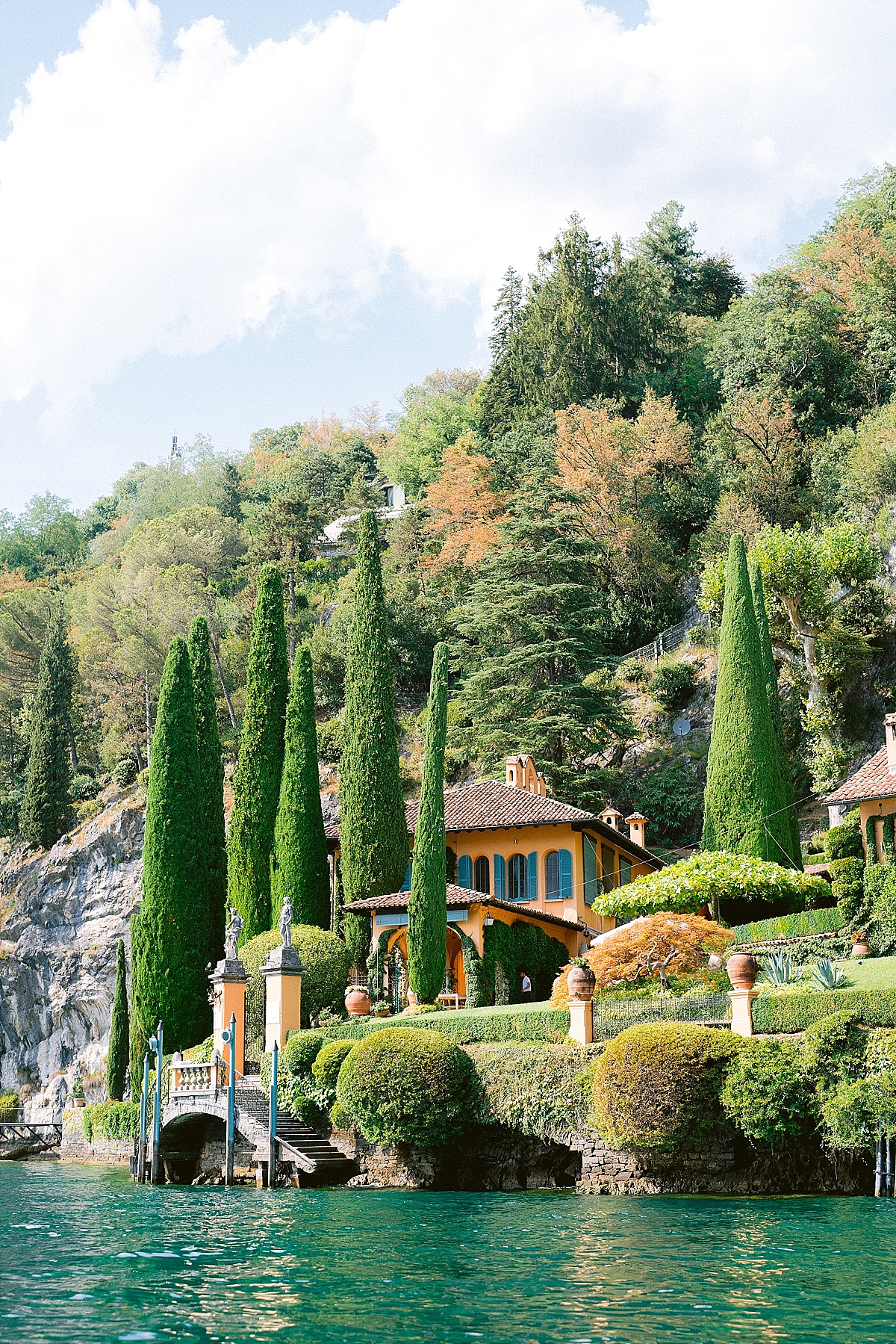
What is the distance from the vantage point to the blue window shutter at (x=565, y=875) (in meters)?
37.1

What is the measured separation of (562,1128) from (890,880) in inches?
431

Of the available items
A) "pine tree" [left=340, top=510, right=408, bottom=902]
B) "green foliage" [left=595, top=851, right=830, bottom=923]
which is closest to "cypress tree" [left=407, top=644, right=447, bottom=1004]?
"green foliage" [left=595, top=851, right=830, bottom=923]

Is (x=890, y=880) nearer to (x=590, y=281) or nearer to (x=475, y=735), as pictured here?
(x=475, y=735)

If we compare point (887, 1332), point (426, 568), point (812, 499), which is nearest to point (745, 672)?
point (812, 499)

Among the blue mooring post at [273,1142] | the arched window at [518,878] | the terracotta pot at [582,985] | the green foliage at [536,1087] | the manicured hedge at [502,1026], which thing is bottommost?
the blue mooring post at [273,1142]

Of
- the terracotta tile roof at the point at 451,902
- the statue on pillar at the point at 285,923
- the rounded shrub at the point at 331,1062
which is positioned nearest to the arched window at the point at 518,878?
the terracotta tile roof at the point at 451,902

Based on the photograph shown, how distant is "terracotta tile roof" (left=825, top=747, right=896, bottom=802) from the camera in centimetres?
2984

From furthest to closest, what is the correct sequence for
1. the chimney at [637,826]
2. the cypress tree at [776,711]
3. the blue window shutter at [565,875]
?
the chimney at [637,826]
the blue window shutter at [565,875]
the cypress tree at [776,711]

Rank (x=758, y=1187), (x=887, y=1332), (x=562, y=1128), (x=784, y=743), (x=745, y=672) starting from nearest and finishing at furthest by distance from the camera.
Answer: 1. (x=887, y=1332)
2. (x=758, y=1187)
3. (x=562, y=1128)
4. (x=745, y=672)
5. (x=784, y=743)

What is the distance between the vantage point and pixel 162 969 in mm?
33656

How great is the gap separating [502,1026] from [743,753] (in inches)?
581

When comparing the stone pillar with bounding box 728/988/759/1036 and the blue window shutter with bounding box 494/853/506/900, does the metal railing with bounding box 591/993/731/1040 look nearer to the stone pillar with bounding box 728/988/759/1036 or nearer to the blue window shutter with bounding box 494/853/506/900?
the stone pillar with bounding box 728/988/759/1036

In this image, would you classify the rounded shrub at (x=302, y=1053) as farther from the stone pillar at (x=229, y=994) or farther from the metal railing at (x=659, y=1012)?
the metal railing at (x=659, y=1012)

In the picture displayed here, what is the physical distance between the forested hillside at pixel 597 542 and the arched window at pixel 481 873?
475cm
